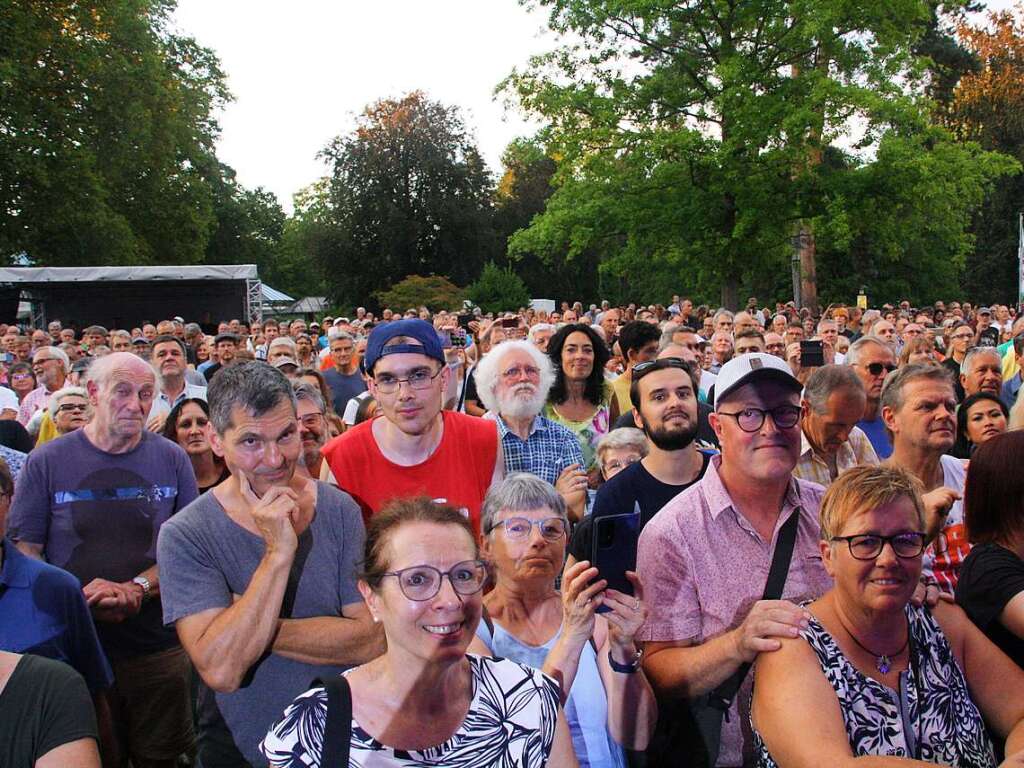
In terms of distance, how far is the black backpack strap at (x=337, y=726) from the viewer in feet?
6.24

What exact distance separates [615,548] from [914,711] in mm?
767

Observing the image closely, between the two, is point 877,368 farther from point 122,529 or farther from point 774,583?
point 122,529

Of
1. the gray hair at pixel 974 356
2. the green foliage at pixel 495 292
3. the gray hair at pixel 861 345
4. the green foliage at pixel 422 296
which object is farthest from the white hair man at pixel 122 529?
the green foliage at pixel 495 292

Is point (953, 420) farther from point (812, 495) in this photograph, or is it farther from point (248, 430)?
point (248, 430)

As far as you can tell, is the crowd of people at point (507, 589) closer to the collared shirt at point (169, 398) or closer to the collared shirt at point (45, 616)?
the collared shirt at point (45, 616)

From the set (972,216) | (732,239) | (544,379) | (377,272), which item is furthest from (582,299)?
(544,379)

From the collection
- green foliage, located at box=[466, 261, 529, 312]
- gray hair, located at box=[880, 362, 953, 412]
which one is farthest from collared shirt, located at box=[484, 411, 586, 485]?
green foliage, located at box=[466, 261, 529, 312]

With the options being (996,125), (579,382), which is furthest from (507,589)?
(996,125)

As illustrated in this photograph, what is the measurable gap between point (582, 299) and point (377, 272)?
989 cm

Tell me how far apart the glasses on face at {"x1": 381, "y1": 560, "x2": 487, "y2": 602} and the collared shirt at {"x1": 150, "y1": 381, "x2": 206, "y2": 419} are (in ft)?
12.2

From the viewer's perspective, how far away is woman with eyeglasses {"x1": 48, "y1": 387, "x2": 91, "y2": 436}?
16.4 ft

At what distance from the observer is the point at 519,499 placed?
2809 millimetres

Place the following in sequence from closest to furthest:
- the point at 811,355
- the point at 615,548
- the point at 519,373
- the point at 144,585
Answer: the point at 615,548, the point at 144,585, the point at 519,373, the point at 811,355

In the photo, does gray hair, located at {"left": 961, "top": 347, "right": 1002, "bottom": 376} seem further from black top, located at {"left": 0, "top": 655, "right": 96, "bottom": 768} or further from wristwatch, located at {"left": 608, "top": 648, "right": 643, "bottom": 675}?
black top, located at {"left": 0, "top": 655, "right": 96, "bottom": 768}
